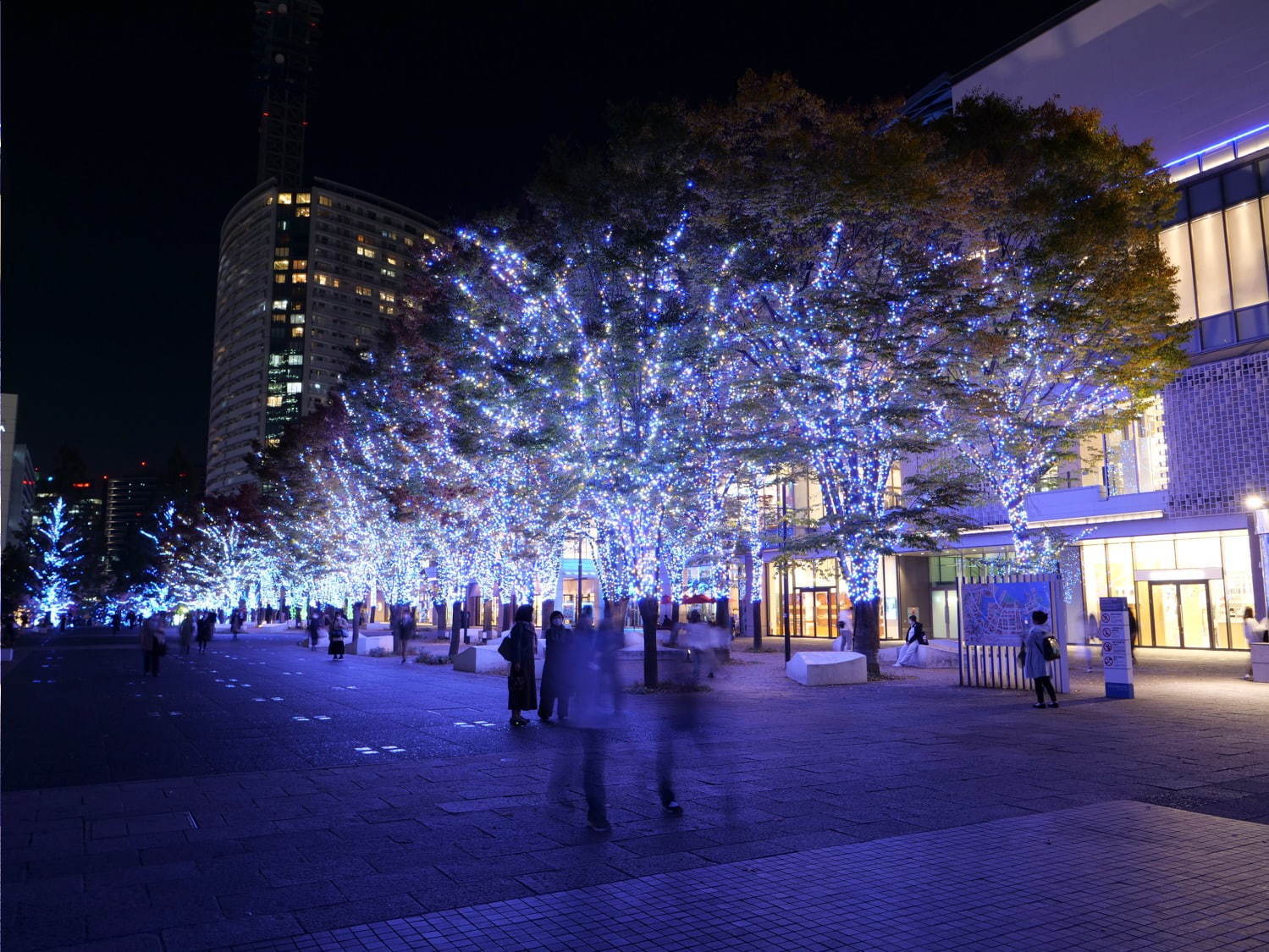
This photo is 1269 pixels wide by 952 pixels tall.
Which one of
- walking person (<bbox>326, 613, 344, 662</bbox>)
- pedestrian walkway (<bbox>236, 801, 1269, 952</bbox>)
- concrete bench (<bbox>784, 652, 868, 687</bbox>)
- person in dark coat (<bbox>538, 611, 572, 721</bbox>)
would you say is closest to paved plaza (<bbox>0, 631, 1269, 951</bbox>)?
pedestrian walkway (<bbox>236, 801, 1269, 952</bbox>)

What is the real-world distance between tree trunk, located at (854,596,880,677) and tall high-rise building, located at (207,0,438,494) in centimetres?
12116

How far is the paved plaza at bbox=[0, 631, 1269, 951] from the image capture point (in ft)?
15.1

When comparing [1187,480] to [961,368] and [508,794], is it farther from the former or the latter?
[508,794]

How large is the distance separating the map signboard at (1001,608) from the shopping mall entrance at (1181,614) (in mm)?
17986

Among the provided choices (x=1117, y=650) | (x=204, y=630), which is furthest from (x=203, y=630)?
(x=1117, y=650)

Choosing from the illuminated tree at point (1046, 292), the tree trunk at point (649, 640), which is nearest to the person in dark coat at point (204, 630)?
the tree trunk at point (649, 640)

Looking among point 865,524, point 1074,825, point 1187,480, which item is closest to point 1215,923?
point 1074,825

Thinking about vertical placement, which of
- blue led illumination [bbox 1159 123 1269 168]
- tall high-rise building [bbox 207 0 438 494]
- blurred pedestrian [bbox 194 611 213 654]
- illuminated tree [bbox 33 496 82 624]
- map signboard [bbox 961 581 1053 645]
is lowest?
blurred pedestrian [bbox 194 611 213 654]

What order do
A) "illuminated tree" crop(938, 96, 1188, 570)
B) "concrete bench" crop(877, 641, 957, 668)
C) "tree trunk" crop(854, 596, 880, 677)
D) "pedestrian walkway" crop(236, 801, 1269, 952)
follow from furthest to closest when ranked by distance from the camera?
"concrete bench" crop(877, 641, 957, 668) → "tree trunk" crop(854, 596, 880, 677) → "illuminated tree" crop(938, 96, 1188, 570) → "pedestrian walkway" crop(236, 801, 1269, 952)

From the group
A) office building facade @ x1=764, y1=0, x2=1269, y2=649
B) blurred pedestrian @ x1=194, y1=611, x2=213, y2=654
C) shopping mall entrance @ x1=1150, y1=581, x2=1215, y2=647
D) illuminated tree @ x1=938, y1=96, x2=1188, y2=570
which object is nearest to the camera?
illuminated tree @ x1=938, y1=96, x2=1188, y2=570

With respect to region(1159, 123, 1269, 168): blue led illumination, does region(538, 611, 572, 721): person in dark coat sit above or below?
below

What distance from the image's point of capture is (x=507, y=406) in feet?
71.2

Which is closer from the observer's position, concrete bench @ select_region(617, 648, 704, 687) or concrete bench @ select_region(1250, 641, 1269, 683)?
concrete bench @ select_region(617, 648, 704, 687)

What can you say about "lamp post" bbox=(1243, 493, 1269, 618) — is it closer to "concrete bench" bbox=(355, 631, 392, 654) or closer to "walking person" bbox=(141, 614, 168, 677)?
"walking person" bbox=(141, 614, 168, 677)
